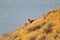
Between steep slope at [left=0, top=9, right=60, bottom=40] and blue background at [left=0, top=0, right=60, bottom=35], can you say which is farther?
blue background at [left=0, top=0, right=60, bottom=35]

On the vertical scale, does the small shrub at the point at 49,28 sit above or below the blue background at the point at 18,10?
above

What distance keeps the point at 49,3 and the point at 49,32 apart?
103 centimetres

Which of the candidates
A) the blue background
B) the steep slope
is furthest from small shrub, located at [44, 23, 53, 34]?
the blue background

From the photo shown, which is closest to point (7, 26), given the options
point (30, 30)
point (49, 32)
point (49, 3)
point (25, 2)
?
point (25, 2)

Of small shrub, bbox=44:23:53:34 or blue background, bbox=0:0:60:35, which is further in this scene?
blue background, bbox=0:0:60:35

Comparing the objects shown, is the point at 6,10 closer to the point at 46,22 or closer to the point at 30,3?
the point at 30,3

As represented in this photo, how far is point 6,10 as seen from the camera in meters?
2.46

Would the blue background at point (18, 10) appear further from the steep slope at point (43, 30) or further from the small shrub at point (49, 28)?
the small shrub at point (49, 28)

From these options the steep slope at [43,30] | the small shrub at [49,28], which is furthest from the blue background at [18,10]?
the small shrub at [49,28]

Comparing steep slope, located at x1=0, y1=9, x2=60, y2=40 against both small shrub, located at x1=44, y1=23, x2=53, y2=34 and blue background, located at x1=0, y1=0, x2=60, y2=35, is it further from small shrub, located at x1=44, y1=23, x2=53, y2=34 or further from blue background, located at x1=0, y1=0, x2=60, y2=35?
blue background, located at x1=0, y1=0, x2=60, y2=35

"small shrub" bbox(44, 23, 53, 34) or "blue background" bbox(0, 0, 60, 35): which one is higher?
"small shrub" bbox(44, 23, 53, 34)

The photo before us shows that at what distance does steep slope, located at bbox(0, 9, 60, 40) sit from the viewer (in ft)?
4.17

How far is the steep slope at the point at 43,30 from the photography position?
1271 mm

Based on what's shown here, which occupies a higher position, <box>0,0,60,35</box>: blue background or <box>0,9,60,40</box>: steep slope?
<box>0,9,60,40</box>: steep slope
